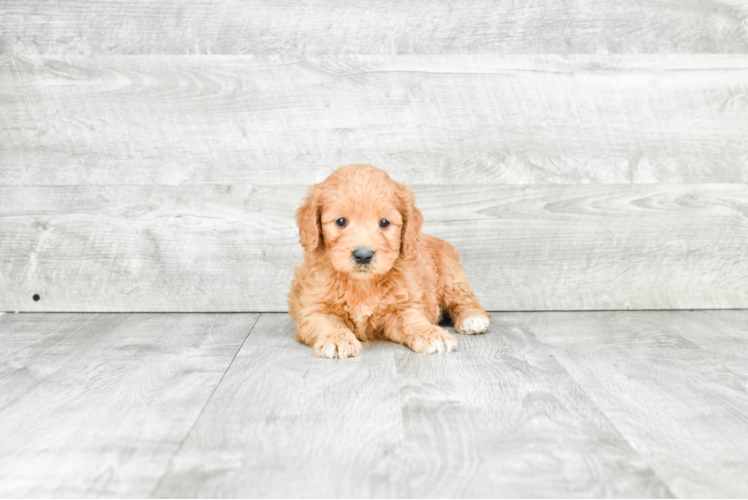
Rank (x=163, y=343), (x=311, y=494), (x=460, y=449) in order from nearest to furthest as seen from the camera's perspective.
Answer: (x=311, y=494) < (x=460, y=449) < (x=163, y=343)

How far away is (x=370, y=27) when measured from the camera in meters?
2.84

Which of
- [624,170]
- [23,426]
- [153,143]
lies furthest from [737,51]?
[23,426]

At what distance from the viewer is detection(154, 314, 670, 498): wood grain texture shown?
1263 millimetres

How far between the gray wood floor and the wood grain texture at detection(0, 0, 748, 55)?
1.32 meters

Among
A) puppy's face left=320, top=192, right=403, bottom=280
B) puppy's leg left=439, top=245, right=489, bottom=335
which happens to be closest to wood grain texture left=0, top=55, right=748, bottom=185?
puppy's leg left=439, top=245, right=489, bottom=335

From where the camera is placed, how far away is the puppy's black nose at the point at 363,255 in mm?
2052

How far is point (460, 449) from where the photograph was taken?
4.62ft

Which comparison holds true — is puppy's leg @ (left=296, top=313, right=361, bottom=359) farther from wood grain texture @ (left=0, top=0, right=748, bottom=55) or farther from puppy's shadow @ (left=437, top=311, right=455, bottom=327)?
wood grain texture @ (left=0, top=0, right=748, bottom=55)

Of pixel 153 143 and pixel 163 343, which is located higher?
pixel 153 143

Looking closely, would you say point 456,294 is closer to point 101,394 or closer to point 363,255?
point 363,255

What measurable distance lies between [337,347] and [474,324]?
0.61 m

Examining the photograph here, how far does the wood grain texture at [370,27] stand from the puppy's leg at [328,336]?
1291 mm

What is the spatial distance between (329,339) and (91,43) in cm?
181

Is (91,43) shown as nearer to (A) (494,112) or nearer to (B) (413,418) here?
(A) (494,112)
